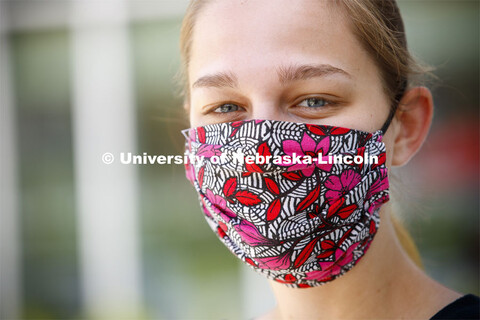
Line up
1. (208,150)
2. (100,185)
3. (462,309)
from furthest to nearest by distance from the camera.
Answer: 1. (100,185)
2. (208,150)
3. (462,309)

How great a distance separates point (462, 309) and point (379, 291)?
25cm

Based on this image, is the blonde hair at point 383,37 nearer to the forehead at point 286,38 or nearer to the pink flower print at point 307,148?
the forehead at point 286,38

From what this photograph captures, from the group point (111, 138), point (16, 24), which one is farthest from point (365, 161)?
point (16, 24)

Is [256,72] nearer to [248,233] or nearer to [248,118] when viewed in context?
[248,118]

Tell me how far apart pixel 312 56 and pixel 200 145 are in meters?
0.49

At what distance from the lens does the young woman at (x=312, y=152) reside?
160cm

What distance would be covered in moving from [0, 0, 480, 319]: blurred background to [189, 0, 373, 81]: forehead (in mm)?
3723

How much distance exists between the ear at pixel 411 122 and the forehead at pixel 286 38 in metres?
0.24


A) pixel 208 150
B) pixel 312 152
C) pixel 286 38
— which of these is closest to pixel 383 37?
pixel 286 38

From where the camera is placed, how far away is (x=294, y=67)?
158 cm

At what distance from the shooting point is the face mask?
1609 millimetres

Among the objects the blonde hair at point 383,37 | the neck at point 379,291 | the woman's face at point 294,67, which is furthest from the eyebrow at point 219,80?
the neck at point 379,291

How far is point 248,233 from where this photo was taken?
1.64 metres

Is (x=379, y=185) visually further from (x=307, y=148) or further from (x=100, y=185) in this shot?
(x=100, y=185)
